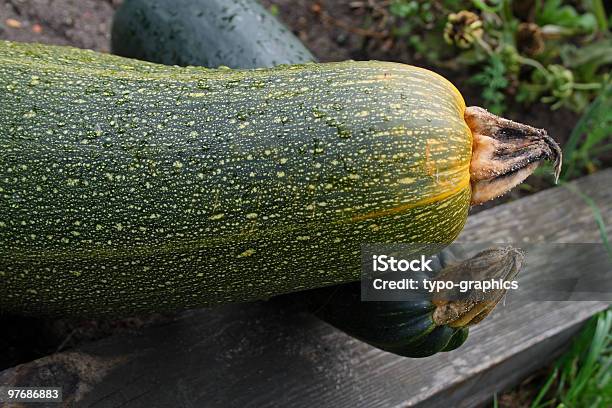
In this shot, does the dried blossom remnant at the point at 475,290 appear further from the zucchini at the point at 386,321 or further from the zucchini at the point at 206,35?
the zucchini at the point at 206,35

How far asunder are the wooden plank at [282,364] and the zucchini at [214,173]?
0.25m

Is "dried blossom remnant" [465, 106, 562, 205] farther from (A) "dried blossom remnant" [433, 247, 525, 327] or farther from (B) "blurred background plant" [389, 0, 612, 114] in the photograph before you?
(B) "blurred background plant" [389, 0, 612, 114]

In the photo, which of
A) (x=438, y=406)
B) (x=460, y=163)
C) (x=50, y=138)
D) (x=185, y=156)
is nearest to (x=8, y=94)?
(x=50, y=138)

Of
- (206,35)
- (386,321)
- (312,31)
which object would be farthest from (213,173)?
(312,31)

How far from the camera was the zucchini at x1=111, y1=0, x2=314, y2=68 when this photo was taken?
1928 millimetres

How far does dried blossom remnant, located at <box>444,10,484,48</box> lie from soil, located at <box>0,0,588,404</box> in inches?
12.6

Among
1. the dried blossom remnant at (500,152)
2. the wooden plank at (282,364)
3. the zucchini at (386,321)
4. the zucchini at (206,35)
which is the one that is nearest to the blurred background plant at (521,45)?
the zucchini at (206,35)

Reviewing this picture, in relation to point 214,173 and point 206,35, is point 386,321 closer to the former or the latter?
point 214,173

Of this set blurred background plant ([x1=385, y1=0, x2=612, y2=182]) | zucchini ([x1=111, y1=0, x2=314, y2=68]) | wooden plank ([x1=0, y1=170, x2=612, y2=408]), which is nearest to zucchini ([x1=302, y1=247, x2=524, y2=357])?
wooden plank ([x1=0, y1=170, x2=612, y2=408])

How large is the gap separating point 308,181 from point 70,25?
1.66 metres

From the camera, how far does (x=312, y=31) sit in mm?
2844

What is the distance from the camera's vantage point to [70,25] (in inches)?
99.7

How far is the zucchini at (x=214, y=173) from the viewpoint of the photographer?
1282 mm

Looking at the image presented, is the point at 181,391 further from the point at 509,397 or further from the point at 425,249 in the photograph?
the point at 509,397
